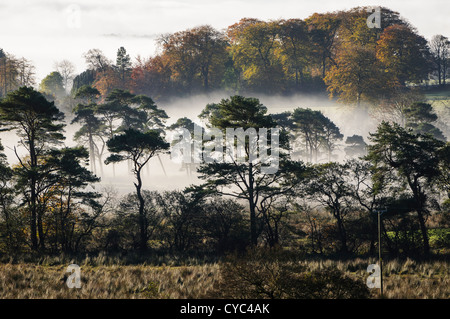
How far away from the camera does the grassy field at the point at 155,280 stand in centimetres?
1631

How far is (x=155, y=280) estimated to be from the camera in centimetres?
1917

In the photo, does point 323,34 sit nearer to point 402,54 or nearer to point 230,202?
point 402,54

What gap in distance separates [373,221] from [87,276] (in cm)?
1901

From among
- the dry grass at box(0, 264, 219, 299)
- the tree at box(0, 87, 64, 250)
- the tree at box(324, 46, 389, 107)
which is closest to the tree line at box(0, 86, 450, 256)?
the tree at box(0, 87, 64, 250)

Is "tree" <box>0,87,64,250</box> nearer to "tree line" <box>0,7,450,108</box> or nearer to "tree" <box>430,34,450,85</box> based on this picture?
"tree line" <box>0,7,450,108</box>

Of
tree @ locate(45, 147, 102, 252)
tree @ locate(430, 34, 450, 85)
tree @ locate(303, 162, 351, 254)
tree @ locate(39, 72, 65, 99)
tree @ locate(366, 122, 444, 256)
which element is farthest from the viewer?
tree @ locate(39, 72, 65, 99)

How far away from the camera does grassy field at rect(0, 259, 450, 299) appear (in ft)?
53.5

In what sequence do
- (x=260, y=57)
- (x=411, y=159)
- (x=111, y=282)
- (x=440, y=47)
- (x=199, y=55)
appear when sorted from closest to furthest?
(x=111, y=282)
(x=411, y=159)
(x=440, y=47)
(x=260, y=57)
(x=199, y=55)

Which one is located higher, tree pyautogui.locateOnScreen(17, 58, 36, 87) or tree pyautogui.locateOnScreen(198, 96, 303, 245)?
tree pyautogui.locateOnScreen(17, 58, 36, 87)

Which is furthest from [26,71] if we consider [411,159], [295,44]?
[411,159]

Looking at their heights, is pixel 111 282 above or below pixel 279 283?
below

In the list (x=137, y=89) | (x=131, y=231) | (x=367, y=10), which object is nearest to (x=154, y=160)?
(x=137, y=89)

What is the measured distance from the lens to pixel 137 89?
8962cm

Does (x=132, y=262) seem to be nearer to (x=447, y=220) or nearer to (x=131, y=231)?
(x=131, y=231)
